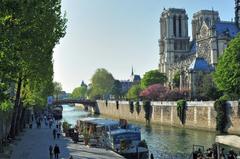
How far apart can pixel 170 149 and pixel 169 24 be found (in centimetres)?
11963

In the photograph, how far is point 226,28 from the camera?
129875mm

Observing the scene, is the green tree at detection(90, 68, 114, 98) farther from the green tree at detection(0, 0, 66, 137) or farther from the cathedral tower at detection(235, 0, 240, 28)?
the green tree at detection(0, 0, 66, 137)

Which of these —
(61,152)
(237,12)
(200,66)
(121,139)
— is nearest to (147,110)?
(200,66)

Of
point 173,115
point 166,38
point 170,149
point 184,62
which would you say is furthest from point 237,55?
point 166,38

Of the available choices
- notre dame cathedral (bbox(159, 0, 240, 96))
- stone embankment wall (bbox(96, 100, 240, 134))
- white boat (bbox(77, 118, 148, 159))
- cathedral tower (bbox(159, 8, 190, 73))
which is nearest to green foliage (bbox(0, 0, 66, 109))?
white boat (bbox(77, 118, 148, 159))

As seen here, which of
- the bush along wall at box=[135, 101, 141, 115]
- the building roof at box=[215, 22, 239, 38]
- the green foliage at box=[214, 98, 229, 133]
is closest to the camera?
the green foliage at box=[214, 98, 229, 133]

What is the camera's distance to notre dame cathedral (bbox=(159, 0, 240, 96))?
124750 millimetres

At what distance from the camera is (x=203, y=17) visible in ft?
545

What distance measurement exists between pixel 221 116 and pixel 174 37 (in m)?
101

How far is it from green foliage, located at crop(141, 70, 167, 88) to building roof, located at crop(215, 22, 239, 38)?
78.1 feet

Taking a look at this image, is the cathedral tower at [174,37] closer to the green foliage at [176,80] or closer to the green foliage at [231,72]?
the green foliage at [176,80]

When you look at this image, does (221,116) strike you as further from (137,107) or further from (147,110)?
(137,107)

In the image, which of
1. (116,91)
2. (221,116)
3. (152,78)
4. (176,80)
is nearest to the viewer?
(221,116)

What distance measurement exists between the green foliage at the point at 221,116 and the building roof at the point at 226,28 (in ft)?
217
